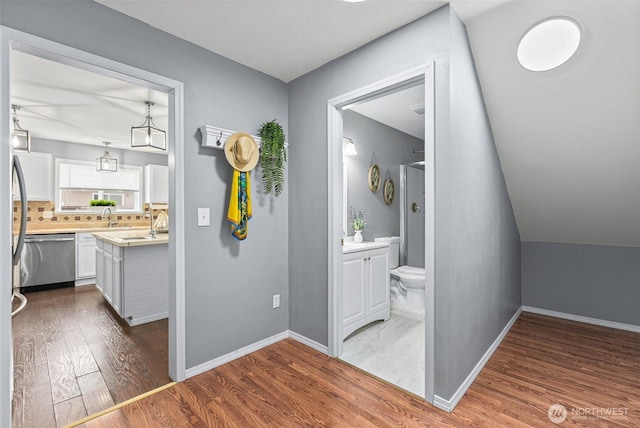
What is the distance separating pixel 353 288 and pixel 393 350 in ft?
2.03

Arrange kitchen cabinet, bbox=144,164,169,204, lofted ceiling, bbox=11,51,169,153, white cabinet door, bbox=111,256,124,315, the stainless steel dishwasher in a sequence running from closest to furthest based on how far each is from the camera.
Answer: lofted ceiling, bbox=11,51,169,153 < white cabinet door, bbox=111,256,124,315 < the stainless steel dishwasher < kitchen cabinet, bbox=144,164,169,204

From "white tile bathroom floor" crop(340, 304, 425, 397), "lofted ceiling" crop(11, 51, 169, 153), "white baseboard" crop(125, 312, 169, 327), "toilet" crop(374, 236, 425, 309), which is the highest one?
"lofted ceiling" crop(11, 51, 169, 153)

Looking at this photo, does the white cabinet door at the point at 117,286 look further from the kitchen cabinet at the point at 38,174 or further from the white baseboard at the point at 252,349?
the kitchen cabinet at the point at 38,174

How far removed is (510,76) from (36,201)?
6.70 m

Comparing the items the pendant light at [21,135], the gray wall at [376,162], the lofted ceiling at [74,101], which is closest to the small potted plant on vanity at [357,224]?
the gray wall at [376,162]

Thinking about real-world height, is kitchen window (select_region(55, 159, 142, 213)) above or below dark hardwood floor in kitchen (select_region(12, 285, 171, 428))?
above

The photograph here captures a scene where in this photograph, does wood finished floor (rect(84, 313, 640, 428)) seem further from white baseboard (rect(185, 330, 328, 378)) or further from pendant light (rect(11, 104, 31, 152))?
pendant light (rect(11, 104, 31, 152))

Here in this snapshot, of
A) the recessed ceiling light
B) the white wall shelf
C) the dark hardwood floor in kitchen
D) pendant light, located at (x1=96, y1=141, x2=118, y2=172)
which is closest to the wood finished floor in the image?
the dark hardwood floor in kitchen

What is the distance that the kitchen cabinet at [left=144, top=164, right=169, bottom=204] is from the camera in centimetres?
604

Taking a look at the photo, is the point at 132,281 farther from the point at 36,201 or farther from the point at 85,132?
the point at 36,201

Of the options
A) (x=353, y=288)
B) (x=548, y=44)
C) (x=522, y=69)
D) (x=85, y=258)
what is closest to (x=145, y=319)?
(x=353, y=288)

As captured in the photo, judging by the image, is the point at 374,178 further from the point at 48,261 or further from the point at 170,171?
the point at 48,261

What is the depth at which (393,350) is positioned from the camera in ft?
8.70

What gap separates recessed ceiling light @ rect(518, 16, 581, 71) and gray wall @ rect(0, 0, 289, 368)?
75.4 inches
